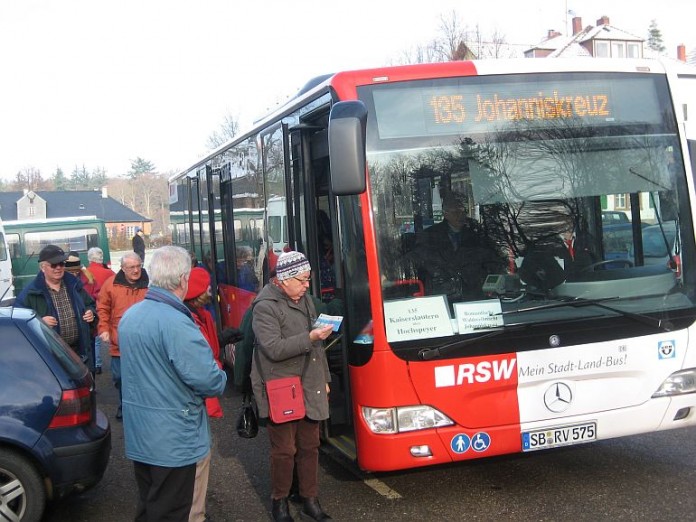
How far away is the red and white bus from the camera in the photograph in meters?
4.63

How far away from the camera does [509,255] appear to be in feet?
15.7

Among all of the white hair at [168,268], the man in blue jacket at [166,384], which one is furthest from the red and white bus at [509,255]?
the man in blue jacket at [166,384]

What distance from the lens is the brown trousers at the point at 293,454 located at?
4793 mm

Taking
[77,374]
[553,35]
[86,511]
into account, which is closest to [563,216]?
[77,374]

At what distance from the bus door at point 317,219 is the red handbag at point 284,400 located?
86 cm

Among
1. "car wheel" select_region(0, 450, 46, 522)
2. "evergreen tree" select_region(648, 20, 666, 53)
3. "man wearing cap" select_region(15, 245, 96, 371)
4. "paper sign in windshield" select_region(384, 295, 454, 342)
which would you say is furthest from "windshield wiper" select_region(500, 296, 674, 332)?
"evergreen tree" select_region(648, 20, 666, 53)

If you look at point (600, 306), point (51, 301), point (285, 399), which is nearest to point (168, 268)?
→ point (285, 399)

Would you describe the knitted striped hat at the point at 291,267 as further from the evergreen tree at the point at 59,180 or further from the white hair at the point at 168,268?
the evergreen tree at the point at 59,180

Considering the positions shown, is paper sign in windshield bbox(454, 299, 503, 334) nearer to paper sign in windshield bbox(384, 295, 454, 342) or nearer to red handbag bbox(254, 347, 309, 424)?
paper sign in windshield bbox(384, 295, 454, 342)

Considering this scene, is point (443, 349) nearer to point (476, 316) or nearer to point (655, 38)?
point (476, 316)

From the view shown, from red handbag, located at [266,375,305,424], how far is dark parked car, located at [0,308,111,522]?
1292 millimetres

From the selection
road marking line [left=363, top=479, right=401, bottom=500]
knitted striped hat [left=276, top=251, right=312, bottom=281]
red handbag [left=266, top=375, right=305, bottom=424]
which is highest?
knitted striped hat [left=276, top=251, right=312, bottom=281]

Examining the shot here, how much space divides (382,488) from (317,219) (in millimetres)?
2132

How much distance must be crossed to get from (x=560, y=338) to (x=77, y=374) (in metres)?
3.25
